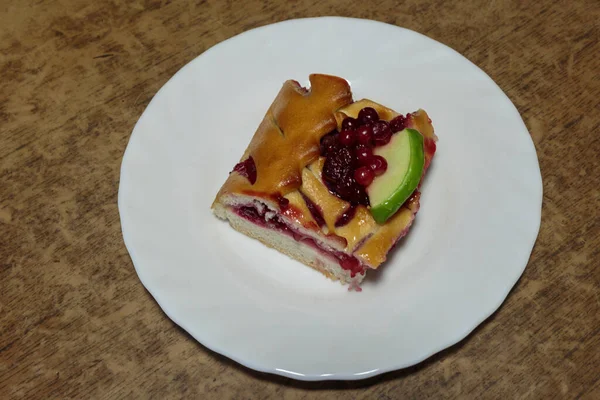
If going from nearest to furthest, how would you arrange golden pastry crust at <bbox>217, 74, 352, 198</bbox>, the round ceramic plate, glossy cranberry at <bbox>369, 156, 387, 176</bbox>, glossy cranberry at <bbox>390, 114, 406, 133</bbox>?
the round ceramic plate → glossy cranberry at <bbox>369, 156, 387, 176</bbox> → golden pastry crust at <bbox>217, 74, 352, 198</bbox> → glossy cranberry at <bbox>390, 114, 406, 133</bbox>

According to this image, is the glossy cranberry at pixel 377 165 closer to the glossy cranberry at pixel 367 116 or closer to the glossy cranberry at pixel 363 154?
the glossy cranberry at pixel 363 154

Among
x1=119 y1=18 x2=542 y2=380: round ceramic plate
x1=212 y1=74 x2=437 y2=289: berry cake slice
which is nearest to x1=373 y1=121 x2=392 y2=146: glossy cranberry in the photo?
x1=212 y1=74 x2=437 y2=289: berry cake slice

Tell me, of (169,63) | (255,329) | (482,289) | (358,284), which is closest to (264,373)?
(255,329)

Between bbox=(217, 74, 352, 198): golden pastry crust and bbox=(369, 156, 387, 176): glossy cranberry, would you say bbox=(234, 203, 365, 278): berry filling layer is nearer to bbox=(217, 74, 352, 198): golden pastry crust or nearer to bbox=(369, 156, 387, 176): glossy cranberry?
bbox=(217, 74, 352, 198): golden pastry crust

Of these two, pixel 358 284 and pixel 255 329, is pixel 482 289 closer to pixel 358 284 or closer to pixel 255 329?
pixel 358 284

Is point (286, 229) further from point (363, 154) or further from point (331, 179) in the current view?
point (363, 154)

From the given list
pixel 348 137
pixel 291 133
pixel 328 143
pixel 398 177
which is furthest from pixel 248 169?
pixel 398 177

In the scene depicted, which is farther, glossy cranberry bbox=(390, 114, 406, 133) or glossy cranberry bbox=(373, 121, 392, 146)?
glossy cranberry bbox=(390, 114, 406, 133)

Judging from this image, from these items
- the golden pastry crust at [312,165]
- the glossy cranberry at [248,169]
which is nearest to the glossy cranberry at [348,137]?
the golden pastry crust at [312,165]
